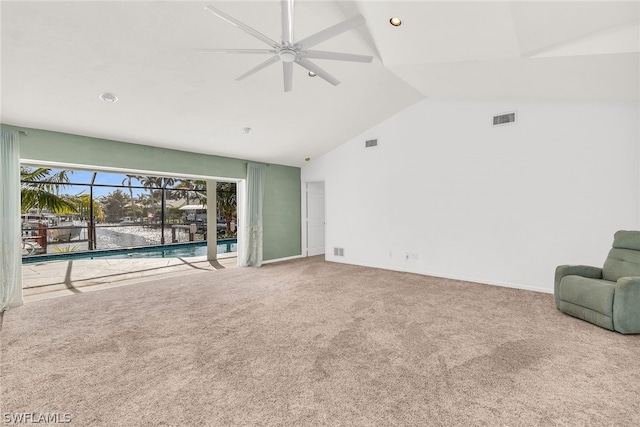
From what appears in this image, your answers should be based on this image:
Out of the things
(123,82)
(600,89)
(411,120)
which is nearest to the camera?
(123,82)

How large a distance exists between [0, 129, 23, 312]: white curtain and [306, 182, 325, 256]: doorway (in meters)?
5.31

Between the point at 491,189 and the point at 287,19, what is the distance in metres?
4.21

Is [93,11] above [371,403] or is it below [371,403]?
above

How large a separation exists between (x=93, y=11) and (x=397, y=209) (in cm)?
510

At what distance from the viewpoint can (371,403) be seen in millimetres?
1888

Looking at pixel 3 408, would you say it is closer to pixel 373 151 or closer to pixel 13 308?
pixel 13 308

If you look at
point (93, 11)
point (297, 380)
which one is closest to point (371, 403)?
point (297, 380)

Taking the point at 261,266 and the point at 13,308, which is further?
the point at 261,266

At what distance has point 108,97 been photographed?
351 centimetres

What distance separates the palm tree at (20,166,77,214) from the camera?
23.8 feet

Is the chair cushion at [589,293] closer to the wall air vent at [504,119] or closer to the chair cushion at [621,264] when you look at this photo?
the chair cushion at [621,264]

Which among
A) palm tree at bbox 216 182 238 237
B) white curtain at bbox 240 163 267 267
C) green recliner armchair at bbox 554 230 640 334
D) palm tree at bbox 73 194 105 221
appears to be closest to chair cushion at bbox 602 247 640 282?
green recliner armchair at bbox 554 230 640 334

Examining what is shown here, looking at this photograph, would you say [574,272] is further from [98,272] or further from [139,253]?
[139,253]
